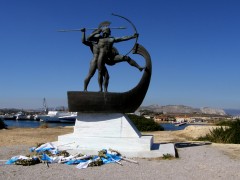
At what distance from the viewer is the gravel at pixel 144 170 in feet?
25.5

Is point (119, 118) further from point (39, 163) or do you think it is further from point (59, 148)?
point (39, 163)

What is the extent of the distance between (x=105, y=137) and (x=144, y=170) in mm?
2980

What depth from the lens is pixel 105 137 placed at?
441 inches

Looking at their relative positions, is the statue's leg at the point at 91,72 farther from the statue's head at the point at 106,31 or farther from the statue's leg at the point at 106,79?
the statue's head at the point at 106,31

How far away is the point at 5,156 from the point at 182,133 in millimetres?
14094

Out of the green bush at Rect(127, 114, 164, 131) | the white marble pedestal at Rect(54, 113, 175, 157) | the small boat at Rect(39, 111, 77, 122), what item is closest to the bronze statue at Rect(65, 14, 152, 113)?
the white marble pedestal at Rect(54, 113, 175, 157)

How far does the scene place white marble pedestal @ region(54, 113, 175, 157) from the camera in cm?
1073

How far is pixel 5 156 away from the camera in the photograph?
10.5 m

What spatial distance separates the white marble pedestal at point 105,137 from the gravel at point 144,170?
95 cm

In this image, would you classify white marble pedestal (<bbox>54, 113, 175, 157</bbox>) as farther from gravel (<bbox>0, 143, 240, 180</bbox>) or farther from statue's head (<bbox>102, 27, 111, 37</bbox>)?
statue's head (<bbox>102, 27, 111, 37</bbox>)

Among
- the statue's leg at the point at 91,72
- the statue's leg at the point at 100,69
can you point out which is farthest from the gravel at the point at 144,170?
the statue's leg at the point at 91,72

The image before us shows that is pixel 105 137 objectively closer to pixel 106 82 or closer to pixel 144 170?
pixel 106 82

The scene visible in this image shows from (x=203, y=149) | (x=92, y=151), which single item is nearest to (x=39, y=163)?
(x=92, y=151)

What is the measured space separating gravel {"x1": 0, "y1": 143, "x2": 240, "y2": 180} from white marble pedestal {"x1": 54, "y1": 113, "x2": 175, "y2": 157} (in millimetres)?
950
